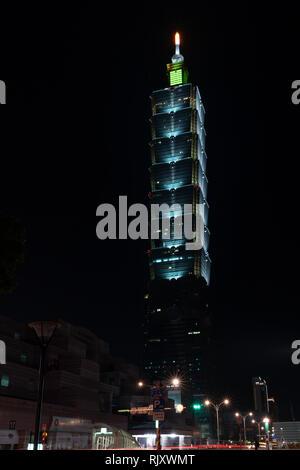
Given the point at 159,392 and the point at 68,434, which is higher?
the point at 159,392

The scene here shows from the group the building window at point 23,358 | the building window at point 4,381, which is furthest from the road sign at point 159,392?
the building window at point 23,358

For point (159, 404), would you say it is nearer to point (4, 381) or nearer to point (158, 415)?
point (158, 415)

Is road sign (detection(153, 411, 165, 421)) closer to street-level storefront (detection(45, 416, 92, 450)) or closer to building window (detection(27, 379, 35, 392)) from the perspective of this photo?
street-level storefront (detection(45, 416, 92, 450))

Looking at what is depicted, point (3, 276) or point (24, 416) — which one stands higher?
point (3, 276)

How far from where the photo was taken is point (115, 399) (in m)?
124

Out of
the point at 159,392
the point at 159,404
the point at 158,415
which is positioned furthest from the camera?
the point at 159,392

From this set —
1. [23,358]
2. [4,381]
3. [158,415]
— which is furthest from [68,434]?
[158,415]

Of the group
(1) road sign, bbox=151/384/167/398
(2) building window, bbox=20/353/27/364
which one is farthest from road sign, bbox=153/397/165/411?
(2) building window, bbox=20/353/27/364

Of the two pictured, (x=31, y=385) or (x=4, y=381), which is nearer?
(x=4, y=381)

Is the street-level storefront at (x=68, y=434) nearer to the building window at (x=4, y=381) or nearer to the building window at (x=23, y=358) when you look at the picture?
the building window at (x=4, y=381)

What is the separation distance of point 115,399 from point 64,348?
121 feet
